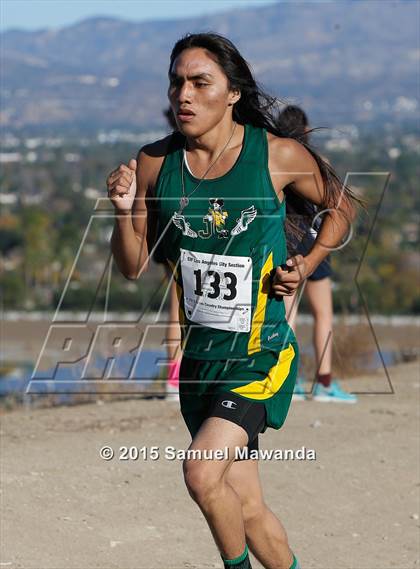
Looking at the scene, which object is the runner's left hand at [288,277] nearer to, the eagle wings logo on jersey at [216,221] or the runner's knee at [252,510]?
the eagle wings logo on jersey at [216,221]

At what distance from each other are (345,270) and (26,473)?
67.8ft

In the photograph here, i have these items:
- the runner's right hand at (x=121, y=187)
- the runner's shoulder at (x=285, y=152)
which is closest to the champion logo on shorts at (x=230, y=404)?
the runner's right hand at (x=121, y=187)

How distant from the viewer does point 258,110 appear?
16.2 ft

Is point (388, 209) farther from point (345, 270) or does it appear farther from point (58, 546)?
point (58, 546)

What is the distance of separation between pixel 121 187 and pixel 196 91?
477 mm

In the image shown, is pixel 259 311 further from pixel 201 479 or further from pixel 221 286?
pixel 201 479

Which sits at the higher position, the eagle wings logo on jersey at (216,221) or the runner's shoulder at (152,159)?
the runner's shoulder at (152,159)

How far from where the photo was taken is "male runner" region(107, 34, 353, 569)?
4.65 metres

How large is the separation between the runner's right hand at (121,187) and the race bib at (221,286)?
29 centimetres


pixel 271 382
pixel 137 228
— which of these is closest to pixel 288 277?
pixel 271 382

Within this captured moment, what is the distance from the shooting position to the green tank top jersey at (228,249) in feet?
15.3

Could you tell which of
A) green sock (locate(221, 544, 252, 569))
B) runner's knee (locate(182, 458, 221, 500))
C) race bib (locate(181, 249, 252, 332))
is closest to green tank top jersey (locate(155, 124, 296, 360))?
race bib (locate(181, 249, 252, 332))

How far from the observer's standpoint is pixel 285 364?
4.85 metres

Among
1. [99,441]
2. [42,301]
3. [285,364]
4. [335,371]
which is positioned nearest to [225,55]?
[285,364]
